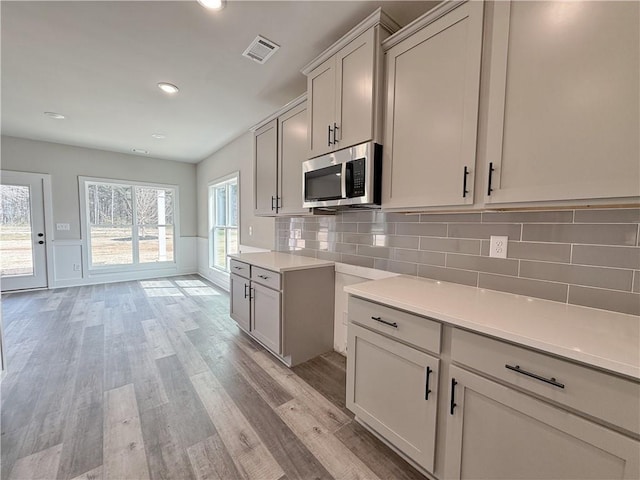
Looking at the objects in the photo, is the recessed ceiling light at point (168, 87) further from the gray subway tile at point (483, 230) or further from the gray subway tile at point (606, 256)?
the gray subway tile at point (606, 256)

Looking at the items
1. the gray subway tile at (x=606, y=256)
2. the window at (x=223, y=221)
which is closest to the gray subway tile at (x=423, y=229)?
the gray subway tile at (x=606, y=256)

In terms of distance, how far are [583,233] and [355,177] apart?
46.4 inches

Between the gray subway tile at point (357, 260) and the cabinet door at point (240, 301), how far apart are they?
1.05 m

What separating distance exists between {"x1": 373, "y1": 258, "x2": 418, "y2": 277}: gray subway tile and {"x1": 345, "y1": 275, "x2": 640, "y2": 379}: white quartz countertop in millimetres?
336

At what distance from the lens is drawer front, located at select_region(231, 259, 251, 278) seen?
8.85 feet

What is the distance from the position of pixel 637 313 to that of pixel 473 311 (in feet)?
2.23

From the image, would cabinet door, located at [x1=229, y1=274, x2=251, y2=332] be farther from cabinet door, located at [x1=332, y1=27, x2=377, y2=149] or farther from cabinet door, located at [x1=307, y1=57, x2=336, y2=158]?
cabinet door, located at [x1=332, y1=27, x2=377, y2=149]

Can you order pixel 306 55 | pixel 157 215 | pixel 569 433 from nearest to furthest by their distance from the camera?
pixel 569 433, pixel 306 55, pixel 157 215

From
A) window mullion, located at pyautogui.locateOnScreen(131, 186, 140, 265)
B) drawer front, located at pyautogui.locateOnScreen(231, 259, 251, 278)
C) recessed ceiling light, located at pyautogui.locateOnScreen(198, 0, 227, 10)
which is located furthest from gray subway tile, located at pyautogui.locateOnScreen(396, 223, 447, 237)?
window mullion, located at pyautogui.locateOnScreen(131, 186, 140, 265)

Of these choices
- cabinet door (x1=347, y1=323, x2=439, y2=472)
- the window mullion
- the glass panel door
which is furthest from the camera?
the window mullion

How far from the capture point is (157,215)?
5801 millimetres

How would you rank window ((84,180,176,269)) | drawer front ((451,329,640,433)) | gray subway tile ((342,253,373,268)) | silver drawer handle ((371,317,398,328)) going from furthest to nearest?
window ((84,180,176,269)) < gray subway tile ((342,253,373,268)) < silver drawer handle ((371,317,398,328)) < drawer front ((451,329,640,433))

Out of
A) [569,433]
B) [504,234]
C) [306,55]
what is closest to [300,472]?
[569,433]

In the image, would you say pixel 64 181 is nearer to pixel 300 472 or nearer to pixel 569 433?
pixel 300 472
